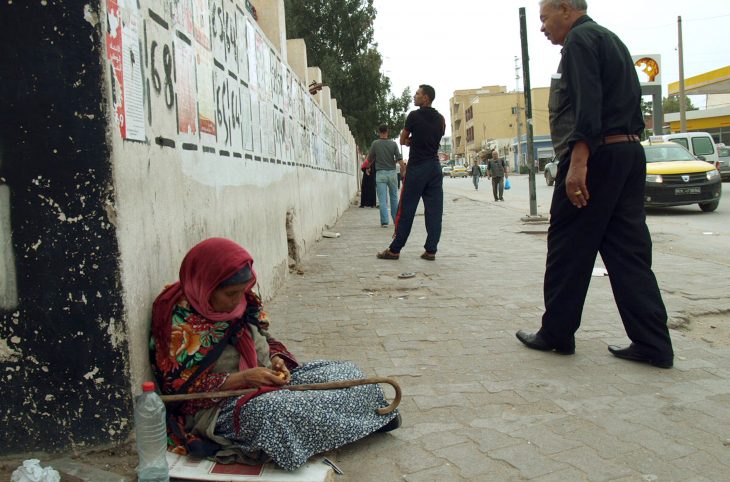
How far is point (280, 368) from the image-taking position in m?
2.58

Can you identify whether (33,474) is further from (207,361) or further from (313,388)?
(313,388)

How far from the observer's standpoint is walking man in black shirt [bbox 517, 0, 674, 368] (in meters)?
3.20

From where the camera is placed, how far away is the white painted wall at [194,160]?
2.25 meters

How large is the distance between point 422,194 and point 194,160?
429cm

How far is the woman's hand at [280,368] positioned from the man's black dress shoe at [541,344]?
1.68 meters

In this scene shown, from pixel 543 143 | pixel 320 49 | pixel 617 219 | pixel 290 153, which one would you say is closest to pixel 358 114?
pixel 320 49

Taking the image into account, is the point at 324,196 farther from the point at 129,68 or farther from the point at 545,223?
the point at 129,68

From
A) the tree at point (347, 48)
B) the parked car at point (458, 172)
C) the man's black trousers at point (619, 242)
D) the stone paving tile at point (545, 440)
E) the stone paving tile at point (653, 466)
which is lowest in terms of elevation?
the stone paving tile at point (653, 466)

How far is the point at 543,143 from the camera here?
67750mm

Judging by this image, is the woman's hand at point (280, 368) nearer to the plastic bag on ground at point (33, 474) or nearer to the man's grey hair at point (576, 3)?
the plastic bag on ground at point (33, 474)

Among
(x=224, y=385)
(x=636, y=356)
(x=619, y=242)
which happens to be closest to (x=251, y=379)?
(x=224, y=385)

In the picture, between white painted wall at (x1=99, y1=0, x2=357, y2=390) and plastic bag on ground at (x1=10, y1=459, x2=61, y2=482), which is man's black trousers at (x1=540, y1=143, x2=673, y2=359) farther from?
plastic bag on ground at (x1=10, y1=459, x2=61, y2=482)

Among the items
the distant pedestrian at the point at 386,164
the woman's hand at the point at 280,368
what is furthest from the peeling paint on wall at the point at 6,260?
the distant pedestrian at the point at 386,164

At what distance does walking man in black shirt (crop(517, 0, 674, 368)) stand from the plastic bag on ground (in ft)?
8.35
